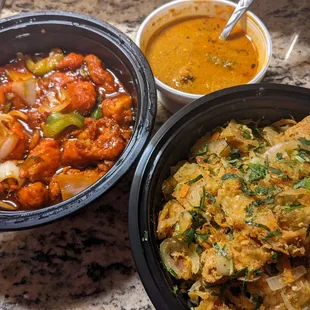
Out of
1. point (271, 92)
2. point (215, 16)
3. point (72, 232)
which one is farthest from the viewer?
point (215, 16)

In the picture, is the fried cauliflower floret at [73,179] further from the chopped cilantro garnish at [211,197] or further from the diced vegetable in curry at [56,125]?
the chopped cilantro garnish at [211,197]

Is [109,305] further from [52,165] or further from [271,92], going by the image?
[271,92]

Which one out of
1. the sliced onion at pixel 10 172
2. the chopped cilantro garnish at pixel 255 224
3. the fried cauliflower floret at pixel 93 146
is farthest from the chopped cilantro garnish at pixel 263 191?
the sliced onion at pixel 10 172

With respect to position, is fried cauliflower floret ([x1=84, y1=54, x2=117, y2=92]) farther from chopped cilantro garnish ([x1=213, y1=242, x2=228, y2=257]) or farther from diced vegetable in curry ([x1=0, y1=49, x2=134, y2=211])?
chopped cilantro garnish ([x1=213, y1=242, x2=228, y2=257])

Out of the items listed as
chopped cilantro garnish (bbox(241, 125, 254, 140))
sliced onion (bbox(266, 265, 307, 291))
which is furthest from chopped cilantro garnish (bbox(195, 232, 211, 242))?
chopped cilantro garnish (bbox(241, 125, 254, 140))

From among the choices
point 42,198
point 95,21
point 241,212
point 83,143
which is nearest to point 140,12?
point 95,21

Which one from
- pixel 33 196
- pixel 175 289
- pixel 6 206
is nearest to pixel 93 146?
pixel 33 196
